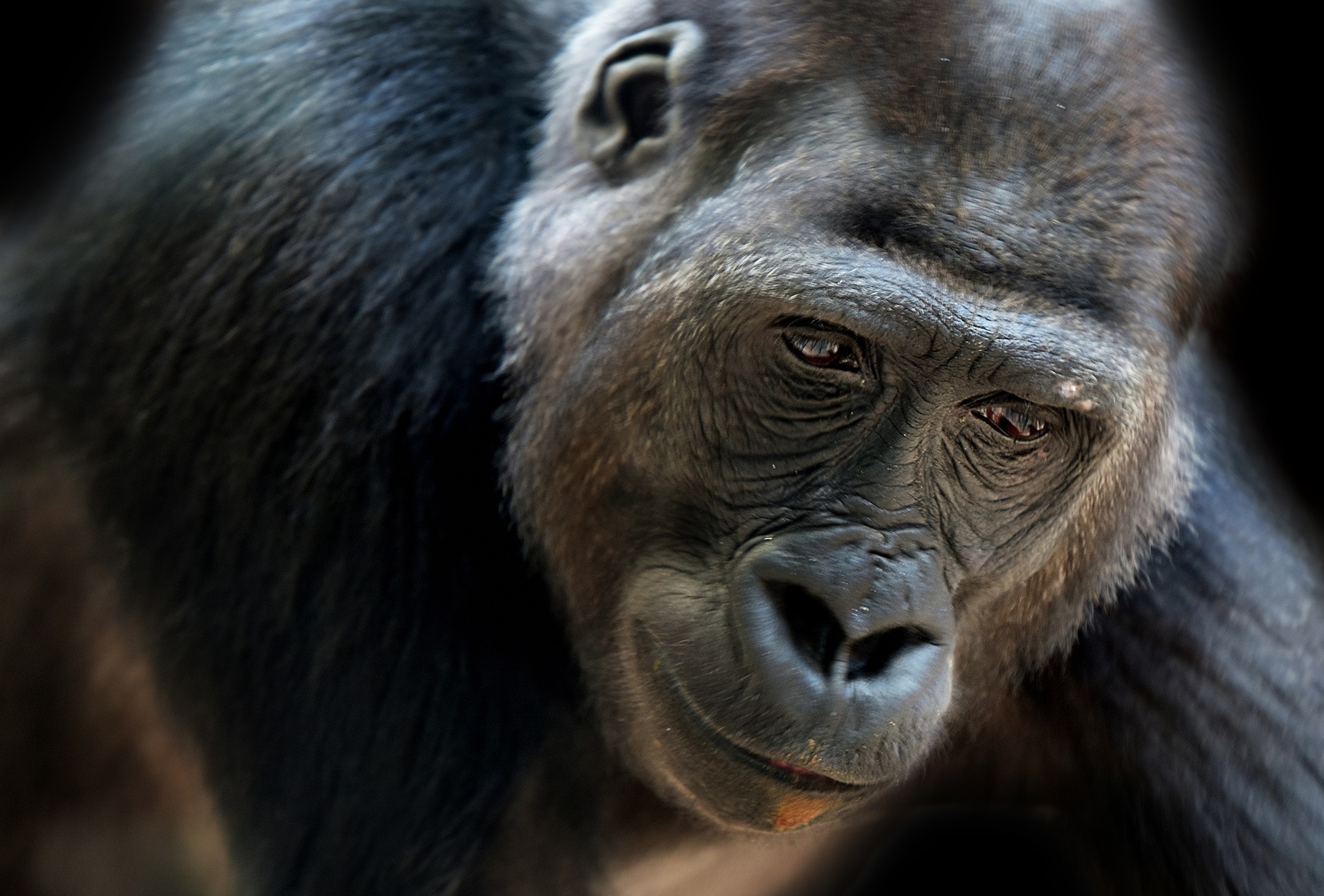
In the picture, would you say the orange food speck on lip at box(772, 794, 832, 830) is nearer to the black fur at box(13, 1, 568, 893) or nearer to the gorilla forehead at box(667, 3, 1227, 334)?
the black fur at box(13, 1, 568, 893)

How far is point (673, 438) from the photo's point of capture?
9.29ft

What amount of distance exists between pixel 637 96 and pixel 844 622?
48.8 inches

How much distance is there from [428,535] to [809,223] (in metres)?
1.11

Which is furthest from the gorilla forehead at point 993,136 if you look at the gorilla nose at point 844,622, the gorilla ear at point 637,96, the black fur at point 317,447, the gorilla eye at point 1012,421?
the black fur at point 317,447

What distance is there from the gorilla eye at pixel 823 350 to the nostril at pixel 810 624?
1.48 ft

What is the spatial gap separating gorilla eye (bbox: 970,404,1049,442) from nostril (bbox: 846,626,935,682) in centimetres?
47

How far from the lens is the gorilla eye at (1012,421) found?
108 inches

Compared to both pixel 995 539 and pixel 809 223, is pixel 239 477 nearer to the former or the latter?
pixel 809 223

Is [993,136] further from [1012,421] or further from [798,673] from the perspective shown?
[798,673]

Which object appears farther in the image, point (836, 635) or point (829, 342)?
point (829, 342)

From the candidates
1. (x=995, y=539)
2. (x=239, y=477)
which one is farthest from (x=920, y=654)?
(x=239, y=477)

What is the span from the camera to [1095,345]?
2.62 meters

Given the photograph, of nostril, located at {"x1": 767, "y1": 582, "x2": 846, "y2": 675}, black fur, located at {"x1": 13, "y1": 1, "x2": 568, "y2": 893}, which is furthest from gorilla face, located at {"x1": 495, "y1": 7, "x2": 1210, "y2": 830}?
black fur, located at {"x1": 13, "y1": 1, "x2": 568, "y2": 893}

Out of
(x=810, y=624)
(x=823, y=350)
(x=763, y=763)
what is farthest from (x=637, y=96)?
(x=763, y=763)
